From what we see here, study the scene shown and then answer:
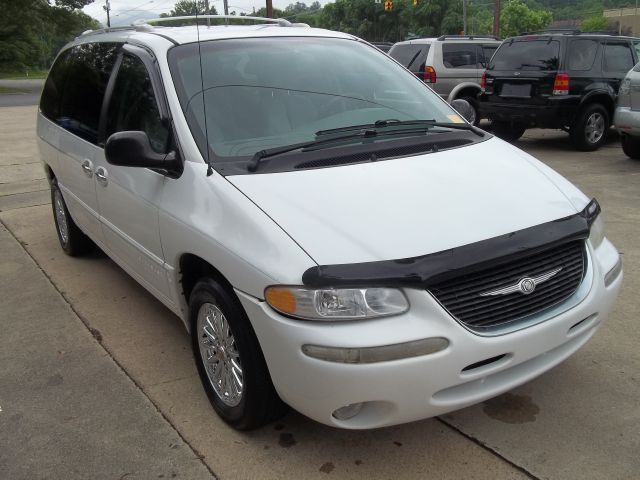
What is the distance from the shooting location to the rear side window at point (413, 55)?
12.6 metres

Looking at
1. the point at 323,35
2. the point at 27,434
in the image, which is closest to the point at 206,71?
the point at 323,35

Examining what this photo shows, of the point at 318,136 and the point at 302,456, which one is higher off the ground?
the point at 318,136

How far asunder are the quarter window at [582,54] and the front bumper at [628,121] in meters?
1.53

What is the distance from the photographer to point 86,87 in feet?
14.7

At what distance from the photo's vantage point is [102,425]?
3.07m

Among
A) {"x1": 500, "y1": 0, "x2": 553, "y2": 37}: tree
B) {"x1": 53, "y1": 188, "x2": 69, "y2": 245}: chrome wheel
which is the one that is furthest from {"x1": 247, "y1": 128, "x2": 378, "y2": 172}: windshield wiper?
{"x1": 500, "y1": 0, "x2": 553, "y2": 37}: tree

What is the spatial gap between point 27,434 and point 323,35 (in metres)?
2.85

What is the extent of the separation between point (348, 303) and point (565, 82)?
847cm

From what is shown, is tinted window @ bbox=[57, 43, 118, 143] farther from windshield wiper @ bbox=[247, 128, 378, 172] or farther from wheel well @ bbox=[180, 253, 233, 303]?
windshield wiper @ bbox=[247, 128, 378, 172]

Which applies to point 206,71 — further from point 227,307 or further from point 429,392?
point 429,392

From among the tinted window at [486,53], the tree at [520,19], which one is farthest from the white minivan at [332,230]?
the tree at [520,19]

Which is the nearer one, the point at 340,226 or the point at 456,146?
the point at 340,226

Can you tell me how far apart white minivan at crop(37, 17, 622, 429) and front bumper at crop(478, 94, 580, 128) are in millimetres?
6427

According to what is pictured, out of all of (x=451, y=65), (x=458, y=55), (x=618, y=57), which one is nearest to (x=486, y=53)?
(x=458, y=55)
